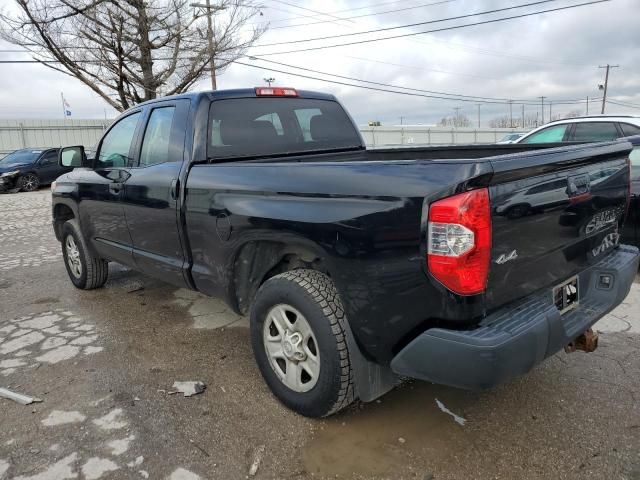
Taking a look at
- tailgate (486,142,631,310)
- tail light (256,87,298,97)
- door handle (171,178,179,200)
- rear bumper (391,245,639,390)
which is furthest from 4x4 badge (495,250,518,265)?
tail light (256,87,298,97)

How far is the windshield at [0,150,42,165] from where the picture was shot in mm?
18922

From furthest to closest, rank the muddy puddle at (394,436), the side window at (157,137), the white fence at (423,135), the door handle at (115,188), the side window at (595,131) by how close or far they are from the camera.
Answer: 1. the white fence at (423,135)
2. the side window at (595,131)
3. the door handle at (115,188)
4. the side window at (157,137)
5. the muddy puddle at (394,436)

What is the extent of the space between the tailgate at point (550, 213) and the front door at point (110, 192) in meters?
3.05

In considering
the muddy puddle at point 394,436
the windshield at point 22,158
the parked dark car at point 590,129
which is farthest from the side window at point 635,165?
the windshield at point 22,158

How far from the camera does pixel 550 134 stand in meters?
8.80

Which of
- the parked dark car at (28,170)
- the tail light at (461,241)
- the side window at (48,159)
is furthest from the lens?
the side window at (48,159)

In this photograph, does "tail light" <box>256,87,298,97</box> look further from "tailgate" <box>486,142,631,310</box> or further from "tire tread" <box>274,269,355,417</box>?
"tailgate" <box>486,142,631,310</box>

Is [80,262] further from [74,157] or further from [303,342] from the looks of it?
[303,342]

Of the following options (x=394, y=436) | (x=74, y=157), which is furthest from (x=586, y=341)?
(x=74, y=157)

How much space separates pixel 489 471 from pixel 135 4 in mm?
20176

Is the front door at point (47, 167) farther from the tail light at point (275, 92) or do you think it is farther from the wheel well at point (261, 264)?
the wheel well at point (261, 264)

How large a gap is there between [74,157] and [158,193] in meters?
1.98

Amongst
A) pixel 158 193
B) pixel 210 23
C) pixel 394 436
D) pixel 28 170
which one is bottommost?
pixel 394 436

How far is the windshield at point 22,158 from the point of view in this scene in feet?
62.1
